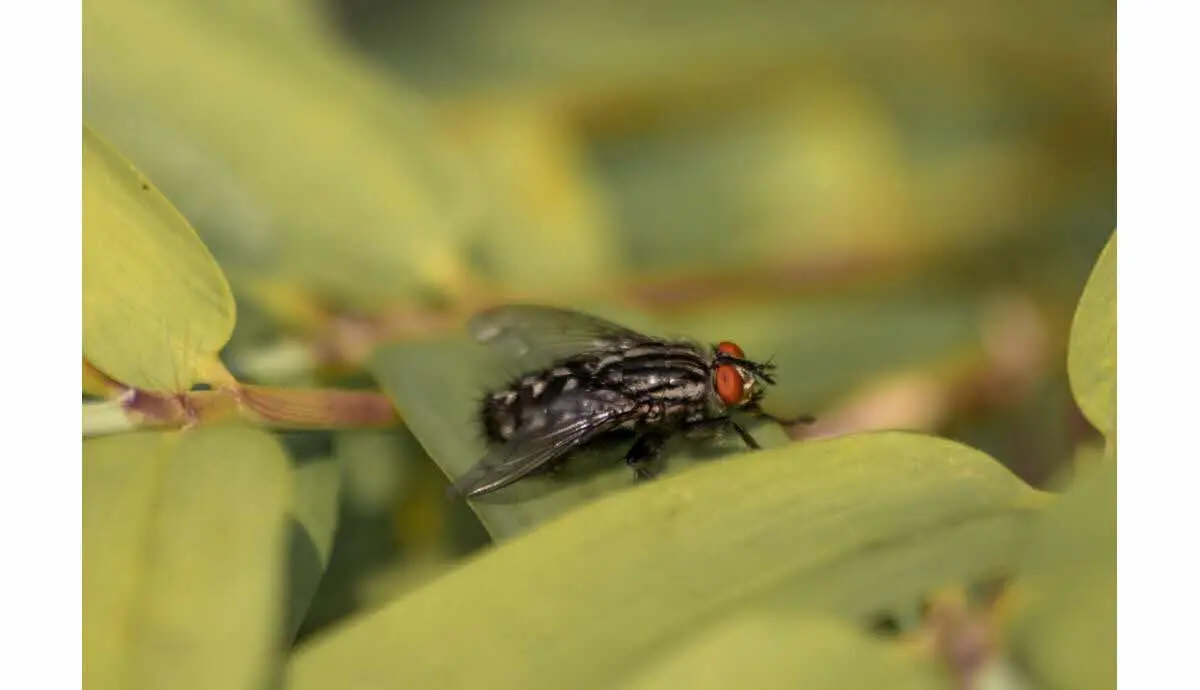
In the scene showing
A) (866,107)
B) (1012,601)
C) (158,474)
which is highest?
(866,107)

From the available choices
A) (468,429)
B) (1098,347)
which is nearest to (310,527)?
(468,429)

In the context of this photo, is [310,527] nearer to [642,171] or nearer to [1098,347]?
[642,171]

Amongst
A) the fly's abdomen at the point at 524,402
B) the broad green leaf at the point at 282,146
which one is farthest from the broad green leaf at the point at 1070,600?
the broad green leaf at the point at 282,146

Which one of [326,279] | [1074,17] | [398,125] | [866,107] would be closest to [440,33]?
[398,125]

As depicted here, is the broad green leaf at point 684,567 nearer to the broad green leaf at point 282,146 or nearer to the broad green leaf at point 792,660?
the broad green leaf at point 792,660

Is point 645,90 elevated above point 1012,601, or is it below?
above

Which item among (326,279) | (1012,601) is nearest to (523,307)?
(326,279)

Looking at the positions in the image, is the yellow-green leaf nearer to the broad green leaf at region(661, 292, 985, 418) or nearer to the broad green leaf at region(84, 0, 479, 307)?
the broad green leaf at region(84, 0, 479, 307)

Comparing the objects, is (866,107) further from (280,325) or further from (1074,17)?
(280,325)
